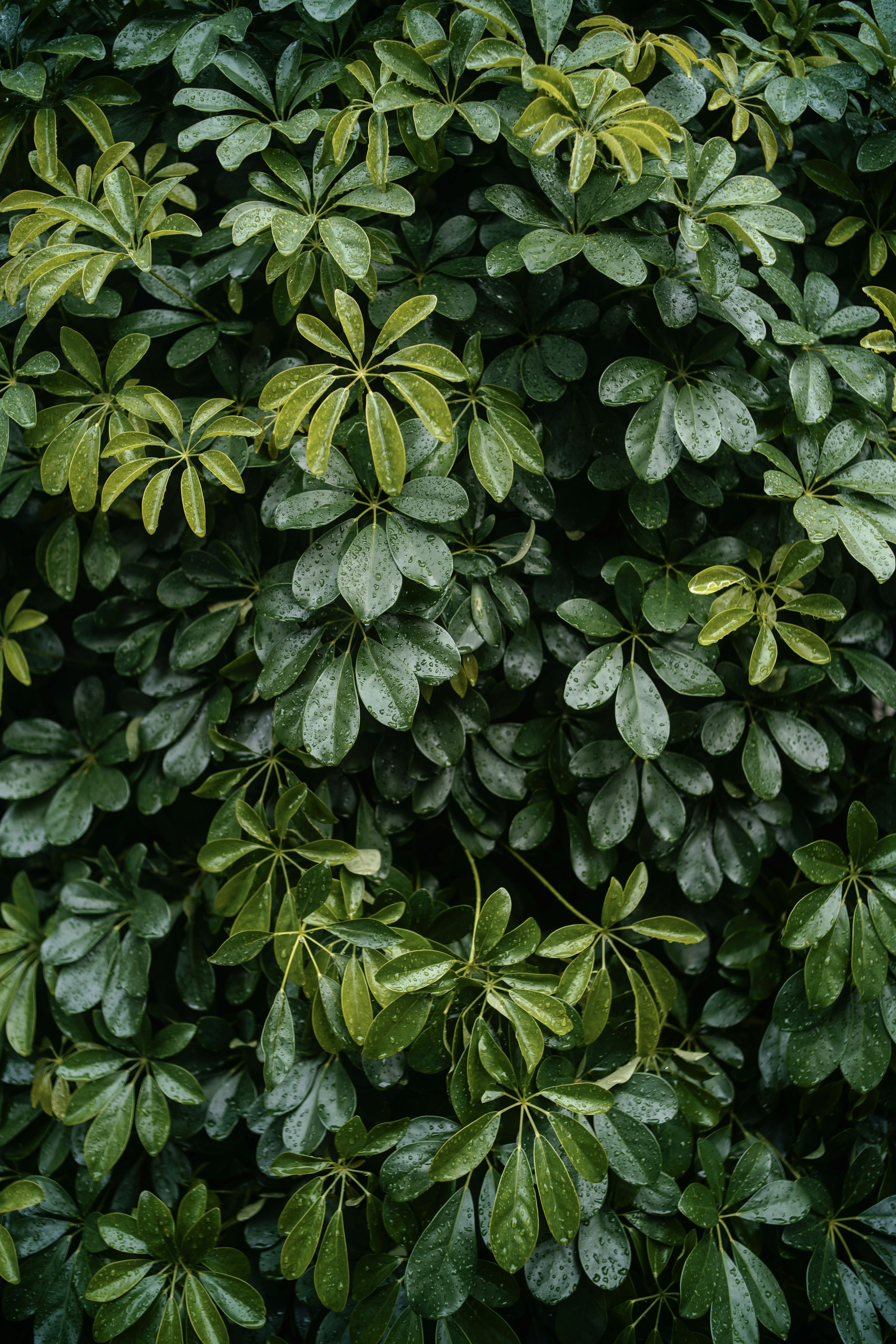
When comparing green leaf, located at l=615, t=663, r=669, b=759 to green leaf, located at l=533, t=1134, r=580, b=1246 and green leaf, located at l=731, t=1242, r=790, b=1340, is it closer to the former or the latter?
green leaf, located at l=533, t=1134, r=580, b=1246

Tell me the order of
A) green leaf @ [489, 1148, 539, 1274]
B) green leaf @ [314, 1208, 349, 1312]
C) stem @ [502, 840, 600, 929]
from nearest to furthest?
green leaf @ [489, 1148, 539, 1274]
green leaf @ [314, 1208, 349, 1312]
stem @ [502, 840, 600, 929]

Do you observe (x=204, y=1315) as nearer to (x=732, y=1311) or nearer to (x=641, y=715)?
(x=732, y=1311)

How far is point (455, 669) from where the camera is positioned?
0.99m

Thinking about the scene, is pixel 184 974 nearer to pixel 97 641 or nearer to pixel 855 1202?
pixel 97 641

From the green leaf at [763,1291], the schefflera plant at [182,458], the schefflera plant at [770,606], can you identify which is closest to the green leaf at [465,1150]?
the green leaf at [763,1291]

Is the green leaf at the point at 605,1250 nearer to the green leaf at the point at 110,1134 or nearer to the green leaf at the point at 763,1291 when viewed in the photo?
the green leaf at the point at 763,1291

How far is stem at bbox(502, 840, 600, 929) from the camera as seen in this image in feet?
3.73

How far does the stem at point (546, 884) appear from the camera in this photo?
1.14 metres

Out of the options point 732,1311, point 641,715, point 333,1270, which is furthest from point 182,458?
Answer: point 732,1311

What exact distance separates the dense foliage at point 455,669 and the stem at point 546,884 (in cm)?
2

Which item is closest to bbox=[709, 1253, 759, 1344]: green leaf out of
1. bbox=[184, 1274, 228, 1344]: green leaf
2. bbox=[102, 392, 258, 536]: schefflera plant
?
bbox=[184, 1274, 228, 1344]: green leaf

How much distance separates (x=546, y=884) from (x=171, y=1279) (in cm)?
66

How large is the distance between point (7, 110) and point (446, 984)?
125 cm

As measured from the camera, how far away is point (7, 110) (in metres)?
1.21
